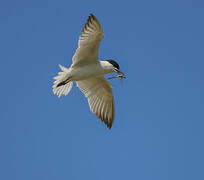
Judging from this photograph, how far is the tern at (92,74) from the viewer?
384 inches

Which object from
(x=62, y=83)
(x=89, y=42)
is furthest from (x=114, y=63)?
(x=62, y=83)

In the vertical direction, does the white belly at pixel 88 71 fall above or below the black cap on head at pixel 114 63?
below

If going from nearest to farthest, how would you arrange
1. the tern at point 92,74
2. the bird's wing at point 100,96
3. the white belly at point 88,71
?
the tern at point 92,74 < the white belly at point 88,71 < the bird's wing at point 100,96

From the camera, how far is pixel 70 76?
34.0ft

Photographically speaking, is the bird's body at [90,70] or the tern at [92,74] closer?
the tern at [92,74]

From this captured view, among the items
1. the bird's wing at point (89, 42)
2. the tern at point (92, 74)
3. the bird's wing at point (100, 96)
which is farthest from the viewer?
the bird's wing at point (100, 96)

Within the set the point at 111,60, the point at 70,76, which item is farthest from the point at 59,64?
the point at 111,60

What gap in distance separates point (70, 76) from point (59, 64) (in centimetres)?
60

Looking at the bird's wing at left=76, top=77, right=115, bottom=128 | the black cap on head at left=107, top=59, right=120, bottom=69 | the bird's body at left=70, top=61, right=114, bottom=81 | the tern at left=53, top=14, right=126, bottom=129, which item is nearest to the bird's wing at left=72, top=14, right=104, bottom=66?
the tern at left=53, top=14, right=126, bottom=129

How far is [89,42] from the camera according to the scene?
987 cm

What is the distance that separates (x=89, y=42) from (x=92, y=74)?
2.82 ft

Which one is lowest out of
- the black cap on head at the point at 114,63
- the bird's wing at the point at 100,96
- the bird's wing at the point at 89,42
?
the bird's wing at the point at 100,96

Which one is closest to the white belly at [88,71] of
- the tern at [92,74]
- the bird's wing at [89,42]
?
the tern at [92,74]

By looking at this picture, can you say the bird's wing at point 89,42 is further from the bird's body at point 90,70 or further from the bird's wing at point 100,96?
the bird's wing at point 100,96
